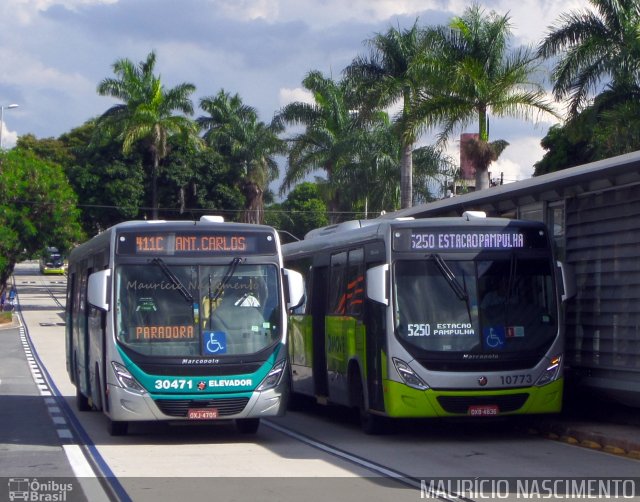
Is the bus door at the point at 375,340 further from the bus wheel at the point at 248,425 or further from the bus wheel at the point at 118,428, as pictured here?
the bus wheel at the point at 118,428

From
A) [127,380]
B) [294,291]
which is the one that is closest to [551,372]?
[294,291]

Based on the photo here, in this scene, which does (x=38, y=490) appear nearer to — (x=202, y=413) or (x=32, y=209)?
(x=202, y=413)

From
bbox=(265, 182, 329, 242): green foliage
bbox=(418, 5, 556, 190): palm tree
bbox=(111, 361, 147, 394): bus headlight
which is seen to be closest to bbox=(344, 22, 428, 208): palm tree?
bbox=(418, 5, 556, 190): palm tree

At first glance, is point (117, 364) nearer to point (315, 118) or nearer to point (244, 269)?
point (244, 269)

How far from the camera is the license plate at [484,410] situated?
13984 millimetres

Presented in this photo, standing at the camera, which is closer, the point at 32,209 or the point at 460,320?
the point at 460,320

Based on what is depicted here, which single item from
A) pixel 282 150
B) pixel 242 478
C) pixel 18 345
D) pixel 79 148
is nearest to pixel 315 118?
pixel 282 150

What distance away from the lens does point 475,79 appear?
96.8ft

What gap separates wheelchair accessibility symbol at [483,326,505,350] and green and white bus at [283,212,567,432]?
0.04 ft

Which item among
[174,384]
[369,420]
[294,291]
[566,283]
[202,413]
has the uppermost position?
[566,283]

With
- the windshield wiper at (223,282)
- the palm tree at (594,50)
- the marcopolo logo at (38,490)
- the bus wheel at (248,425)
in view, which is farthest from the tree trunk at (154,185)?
the marcopolo logo at (38,490)

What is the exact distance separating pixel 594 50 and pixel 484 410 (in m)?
15.9

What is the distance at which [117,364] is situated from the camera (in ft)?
45.8

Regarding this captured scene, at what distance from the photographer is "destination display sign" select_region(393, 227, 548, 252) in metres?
14.4
